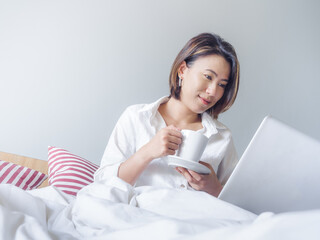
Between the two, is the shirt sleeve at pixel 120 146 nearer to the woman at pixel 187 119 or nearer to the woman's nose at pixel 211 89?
the woman at pixel 187 119

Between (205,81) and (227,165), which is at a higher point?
(205,81)

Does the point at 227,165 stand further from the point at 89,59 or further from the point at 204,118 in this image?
the point at 89,59

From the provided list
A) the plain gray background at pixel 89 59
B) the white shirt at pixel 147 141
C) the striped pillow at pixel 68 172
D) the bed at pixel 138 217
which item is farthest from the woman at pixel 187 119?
the plain gray background at pixel 89 59

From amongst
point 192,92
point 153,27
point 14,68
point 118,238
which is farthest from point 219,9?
point 118,238

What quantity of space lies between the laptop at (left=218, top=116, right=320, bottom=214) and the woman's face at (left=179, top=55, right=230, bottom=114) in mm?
476

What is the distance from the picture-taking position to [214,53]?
1.13 m

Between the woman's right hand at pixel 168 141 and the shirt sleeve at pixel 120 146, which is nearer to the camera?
the woman's right hand at pixel 168 141

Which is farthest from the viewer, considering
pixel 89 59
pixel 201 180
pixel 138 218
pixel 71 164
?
pixel 89 59

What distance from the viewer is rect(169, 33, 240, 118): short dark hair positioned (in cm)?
113

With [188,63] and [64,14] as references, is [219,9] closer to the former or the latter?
[188,63]

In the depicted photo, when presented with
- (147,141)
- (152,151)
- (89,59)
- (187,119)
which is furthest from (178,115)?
(89,59)

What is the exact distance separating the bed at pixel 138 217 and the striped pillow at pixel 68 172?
11.9 inches

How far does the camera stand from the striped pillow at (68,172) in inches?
43.9

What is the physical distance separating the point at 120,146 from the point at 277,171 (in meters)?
0.60
